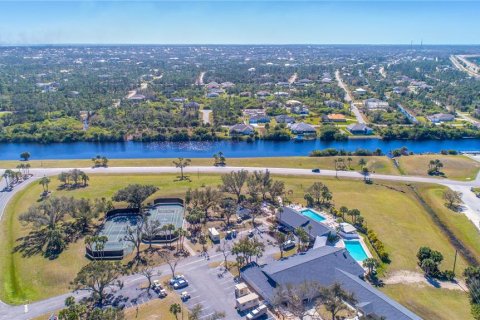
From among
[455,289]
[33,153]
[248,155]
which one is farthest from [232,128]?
[455,289]

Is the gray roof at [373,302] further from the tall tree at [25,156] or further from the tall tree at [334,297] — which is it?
the tall tree at [25,156]

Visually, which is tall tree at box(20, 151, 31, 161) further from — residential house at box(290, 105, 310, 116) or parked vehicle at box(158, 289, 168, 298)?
residential house at box(290, 105, 310, 116)

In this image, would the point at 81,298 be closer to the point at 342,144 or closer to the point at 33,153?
the point at 33,153

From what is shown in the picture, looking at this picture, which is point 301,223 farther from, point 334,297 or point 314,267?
point 334,297

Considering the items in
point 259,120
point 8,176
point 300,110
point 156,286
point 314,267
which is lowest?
point 156,286

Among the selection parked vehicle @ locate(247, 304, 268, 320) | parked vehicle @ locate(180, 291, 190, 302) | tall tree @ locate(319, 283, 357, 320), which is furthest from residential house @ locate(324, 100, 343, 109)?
parked vehicle @ locate(180, 291, 190, 302)

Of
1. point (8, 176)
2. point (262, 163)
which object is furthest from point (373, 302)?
point (8, 176)
